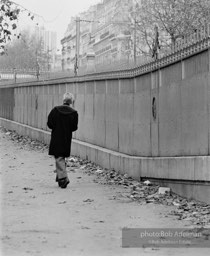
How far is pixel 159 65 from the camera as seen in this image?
13930mm

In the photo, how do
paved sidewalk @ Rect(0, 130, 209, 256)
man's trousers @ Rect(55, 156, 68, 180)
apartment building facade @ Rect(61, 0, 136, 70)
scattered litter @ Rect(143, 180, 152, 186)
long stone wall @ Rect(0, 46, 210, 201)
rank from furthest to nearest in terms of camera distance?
apartment building facade @ Rect(61, 0, 136, 70) → man's trousers @ Rect(55, 156, 68, 180) → scattered litter @ Rect(143, 180, 152, 186) → long stone wall @ Rect(0, 46, 210, 201) → paved sidewalk @ Rect(0, 130, 209, 256)

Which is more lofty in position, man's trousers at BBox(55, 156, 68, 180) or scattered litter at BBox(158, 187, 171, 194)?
man's trousers at BBox(55, 156, 68, 180)

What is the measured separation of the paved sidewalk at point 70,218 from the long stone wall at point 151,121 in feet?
2.69

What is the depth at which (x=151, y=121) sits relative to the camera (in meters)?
14.4

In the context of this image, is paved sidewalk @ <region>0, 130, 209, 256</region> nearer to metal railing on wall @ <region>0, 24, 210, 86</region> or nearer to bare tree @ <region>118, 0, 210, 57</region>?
metal railing on wall @ <region>0, 24, 210, 86</region>

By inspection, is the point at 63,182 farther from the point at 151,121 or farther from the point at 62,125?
the point at 151,121

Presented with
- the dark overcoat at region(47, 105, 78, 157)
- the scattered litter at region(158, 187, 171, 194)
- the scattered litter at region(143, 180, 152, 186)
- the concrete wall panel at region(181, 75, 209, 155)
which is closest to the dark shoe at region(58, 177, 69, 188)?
the dark overcoat at region(47, 105, 78, 157)

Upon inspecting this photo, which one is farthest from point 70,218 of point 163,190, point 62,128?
point 62,128

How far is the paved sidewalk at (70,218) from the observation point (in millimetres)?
7672

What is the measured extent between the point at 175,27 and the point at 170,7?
7.82 feet

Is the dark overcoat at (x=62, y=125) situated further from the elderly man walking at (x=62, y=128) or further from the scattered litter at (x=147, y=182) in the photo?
the scattered litter at (x=147, y=182)

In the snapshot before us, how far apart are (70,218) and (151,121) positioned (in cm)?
484

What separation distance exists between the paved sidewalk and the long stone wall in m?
0.82

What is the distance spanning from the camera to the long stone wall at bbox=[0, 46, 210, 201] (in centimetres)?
1118
